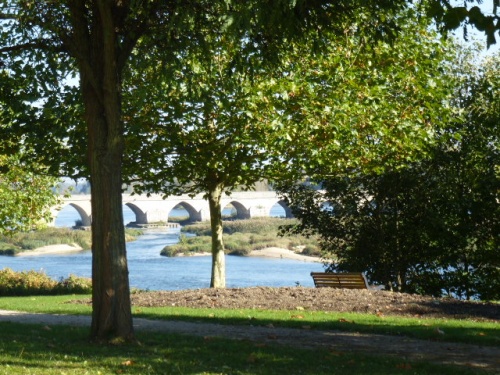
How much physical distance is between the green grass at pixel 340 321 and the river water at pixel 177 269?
13.2 metres

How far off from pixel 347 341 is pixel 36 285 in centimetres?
1497

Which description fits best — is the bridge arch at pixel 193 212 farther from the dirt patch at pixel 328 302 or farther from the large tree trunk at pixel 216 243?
the dirt patch at pixel 328 302

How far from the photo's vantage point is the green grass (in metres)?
11.3

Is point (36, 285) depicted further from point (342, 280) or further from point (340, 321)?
point (340, 321)

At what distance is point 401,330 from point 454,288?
12.2 meters

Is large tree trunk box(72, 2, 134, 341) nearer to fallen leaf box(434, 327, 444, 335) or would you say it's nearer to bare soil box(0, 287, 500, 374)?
bare soil box(0, 287, 500, 374)

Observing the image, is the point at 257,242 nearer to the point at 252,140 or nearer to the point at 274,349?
the point at 252,140

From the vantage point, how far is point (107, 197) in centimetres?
1007

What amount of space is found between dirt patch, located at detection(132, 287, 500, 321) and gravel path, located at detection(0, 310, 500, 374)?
3150 millimetres

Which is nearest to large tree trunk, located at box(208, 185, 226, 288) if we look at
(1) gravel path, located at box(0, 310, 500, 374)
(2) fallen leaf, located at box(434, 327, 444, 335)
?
(1) gravel path, located at box(0, 310, 500, 374)

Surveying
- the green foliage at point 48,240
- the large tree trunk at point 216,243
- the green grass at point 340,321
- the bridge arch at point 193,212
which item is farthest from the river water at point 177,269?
the green grass at point 340,321

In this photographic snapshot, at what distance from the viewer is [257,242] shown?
5162 cm

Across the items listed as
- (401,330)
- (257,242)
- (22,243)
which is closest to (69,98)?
(401,330)

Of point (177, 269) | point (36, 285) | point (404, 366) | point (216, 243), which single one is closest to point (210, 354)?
point (404, 366)
